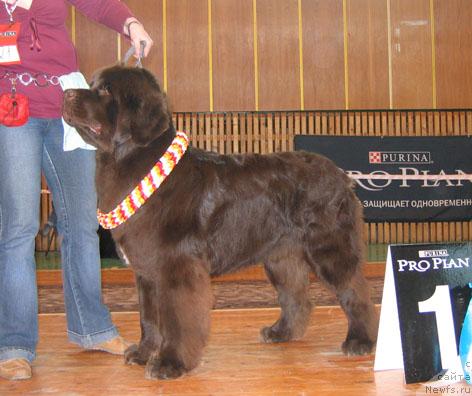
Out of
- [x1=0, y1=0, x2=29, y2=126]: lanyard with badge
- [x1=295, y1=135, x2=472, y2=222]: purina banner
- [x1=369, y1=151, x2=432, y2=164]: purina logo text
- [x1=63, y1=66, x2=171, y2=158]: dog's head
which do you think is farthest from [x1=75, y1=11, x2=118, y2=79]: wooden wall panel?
[x1=63, y1=66, x2=171, y2=158]: dog's head

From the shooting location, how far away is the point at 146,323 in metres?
2.64

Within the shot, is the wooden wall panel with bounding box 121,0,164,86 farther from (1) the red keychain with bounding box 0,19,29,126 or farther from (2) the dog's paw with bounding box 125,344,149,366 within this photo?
(2) the dog's paw with bounding box 125,344,149,366

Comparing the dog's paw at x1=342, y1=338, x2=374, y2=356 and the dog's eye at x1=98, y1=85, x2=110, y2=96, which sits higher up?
the dog's eye at x1=98, y1=85, x2=110, y2=96

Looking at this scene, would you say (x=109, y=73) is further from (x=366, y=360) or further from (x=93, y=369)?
(x=366, y=360)

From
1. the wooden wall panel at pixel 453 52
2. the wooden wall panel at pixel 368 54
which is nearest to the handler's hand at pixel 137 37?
the wooden wall panel at pixel 368 54

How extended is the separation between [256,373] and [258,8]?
7874 mm

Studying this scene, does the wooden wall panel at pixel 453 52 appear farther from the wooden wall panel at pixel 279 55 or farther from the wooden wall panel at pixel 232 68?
the wooden wall panel at pixel 232 68

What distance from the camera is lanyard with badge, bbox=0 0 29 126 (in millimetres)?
2510

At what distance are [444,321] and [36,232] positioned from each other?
1876 millimetres

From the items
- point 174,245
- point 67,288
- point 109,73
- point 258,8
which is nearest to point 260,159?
point 174,245

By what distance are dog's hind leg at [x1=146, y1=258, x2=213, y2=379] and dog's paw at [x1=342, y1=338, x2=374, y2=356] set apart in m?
0.78

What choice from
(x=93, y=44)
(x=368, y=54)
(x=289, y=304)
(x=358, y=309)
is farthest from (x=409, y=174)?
(x=93, y=44)

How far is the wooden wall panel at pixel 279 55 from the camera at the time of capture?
30.7 feet

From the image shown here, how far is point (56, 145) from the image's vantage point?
2801 millimetres
